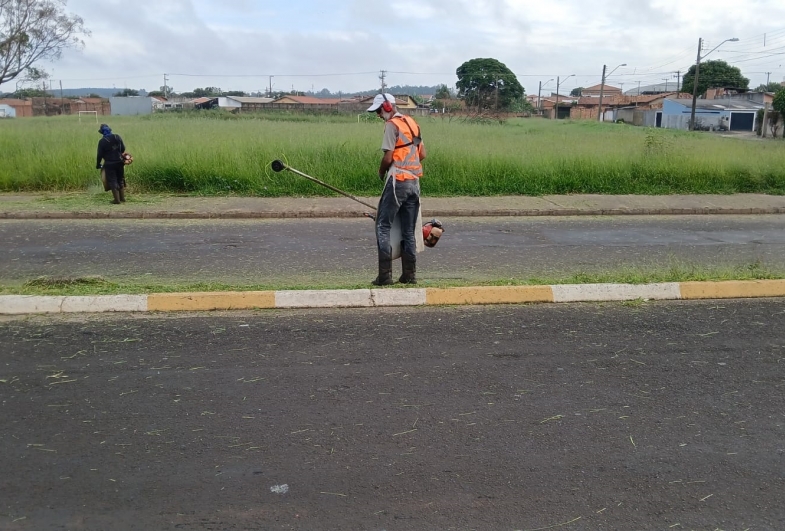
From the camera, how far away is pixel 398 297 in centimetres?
640

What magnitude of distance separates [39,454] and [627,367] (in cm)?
361

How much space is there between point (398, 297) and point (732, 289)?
309 cm

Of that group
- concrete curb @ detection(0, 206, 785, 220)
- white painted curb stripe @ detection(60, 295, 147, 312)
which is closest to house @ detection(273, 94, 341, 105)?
concrete curb @ detection(0, 206, 785, 220)

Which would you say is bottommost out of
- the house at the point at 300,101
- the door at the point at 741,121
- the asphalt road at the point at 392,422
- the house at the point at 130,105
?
the asphalt road at the point at 392,422

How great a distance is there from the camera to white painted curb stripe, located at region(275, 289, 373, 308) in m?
6.28

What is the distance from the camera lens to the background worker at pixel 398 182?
6.58m

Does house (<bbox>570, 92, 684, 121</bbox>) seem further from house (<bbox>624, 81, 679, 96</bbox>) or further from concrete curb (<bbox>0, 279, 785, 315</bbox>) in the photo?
concrete curb (<bbox>0, 279, 785, 315</bbox>)

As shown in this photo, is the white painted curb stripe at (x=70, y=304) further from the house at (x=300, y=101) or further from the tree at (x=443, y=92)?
the tree at (x=443, y=92)

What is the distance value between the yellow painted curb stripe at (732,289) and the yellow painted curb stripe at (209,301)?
3.79 m

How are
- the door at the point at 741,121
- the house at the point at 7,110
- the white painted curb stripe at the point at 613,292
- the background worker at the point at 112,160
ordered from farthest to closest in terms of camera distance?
1. the house at the point at 7,110
2. the door at the point at 741,121
3. the background worker at the point at 112,160
4. the white painted curb stripe at the point at 613,292

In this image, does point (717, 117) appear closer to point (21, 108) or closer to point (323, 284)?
point (323, 284)

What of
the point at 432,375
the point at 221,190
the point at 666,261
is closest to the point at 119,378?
the point at 432,375

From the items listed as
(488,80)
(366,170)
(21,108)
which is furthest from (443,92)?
(366,170)

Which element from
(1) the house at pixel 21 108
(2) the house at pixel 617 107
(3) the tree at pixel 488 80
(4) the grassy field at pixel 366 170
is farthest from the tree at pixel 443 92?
(4) the grassy field at pixel 366 170
